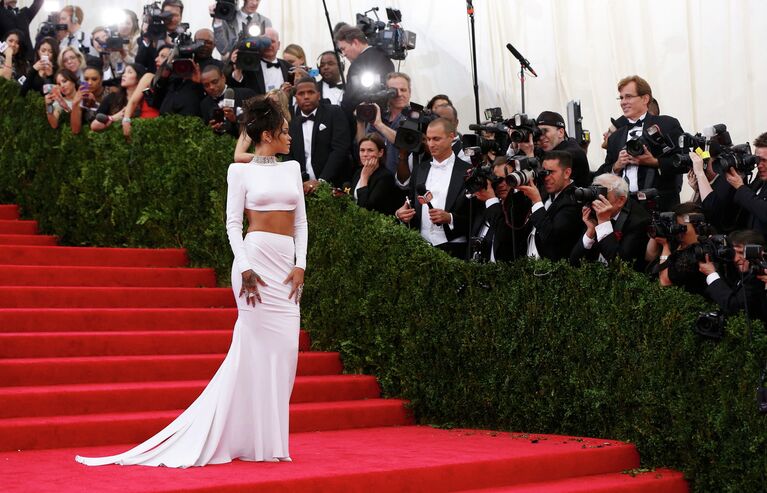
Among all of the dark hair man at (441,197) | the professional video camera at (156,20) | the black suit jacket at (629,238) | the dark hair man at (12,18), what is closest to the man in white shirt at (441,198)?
the dark hair man at (441,197)

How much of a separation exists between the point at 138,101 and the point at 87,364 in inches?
150

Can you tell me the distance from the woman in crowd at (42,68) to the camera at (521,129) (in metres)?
5.78

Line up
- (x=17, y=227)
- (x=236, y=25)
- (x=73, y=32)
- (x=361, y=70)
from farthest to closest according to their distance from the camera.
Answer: (x=73, y=32)
(x=236, y=25)
(x=17, y=227)
(x=361, y=70)

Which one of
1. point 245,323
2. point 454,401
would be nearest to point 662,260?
point 454,401

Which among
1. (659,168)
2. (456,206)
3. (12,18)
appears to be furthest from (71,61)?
(659,168)

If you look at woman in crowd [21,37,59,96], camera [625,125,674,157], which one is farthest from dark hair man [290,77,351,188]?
woman in crowd [21,37,59,96]

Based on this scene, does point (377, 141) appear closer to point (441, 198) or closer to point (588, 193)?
point (441, 198)

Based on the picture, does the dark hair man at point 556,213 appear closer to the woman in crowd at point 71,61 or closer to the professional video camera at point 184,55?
the professional video camera at point 184,55

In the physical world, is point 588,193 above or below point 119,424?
above

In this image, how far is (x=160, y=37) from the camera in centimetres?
1137

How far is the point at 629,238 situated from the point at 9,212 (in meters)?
6.94

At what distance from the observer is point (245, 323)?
556 centimetres

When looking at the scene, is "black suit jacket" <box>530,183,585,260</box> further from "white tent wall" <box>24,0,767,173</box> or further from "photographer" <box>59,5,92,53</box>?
"photographer" <box>59,5,92,53</box>

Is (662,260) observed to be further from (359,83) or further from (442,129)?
(359,83)
